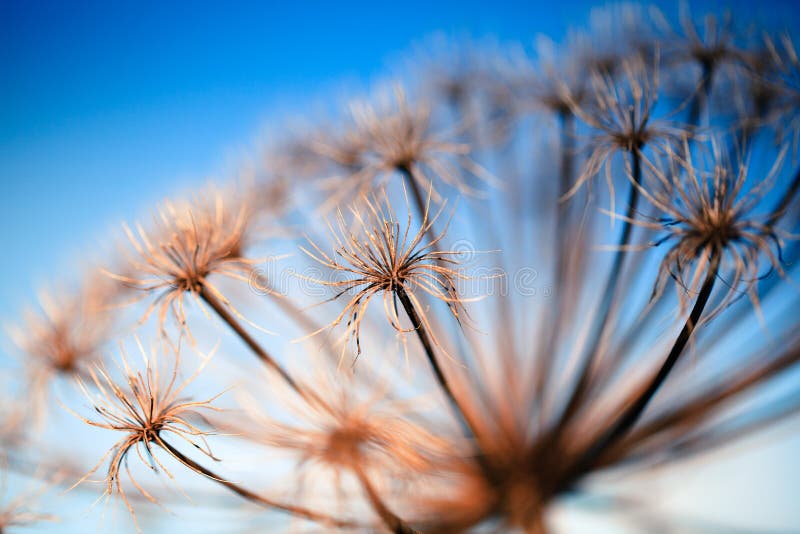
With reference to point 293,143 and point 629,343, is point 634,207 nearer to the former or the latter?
point 629,343

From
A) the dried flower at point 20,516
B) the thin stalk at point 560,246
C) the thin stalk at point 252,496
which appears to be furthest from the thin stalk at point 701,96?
the dried flower at point 20,516

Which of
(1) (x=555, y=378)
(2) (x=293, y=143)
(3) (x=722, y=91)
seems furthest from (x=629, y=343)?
→ (2) (x=293, y=143)

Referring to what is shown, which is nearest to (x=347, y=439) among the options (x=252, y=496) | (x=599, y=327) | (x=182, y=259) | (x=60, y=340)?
(x=252, y=496)

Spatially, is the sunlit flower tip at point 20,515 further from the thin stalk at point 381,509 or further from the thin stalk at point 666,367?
the thin stalk at point 666,367

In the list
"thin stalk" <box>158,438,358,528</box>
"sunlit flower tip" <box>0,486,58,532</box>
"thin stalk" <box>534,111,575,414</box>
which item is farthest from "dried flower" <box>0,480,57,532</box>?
"thin stalk" <box>534,111,575,414</box>

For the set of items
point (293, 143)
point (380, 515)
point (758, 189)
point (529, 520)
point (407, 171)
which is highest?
point (293, 143)

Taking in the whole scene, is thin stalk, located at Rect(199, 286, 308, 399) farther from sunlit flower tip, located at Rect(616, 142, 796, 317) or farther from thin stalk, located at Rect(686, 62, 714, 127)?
thin stalk, located at Rect(686, 62, 714, 127)
